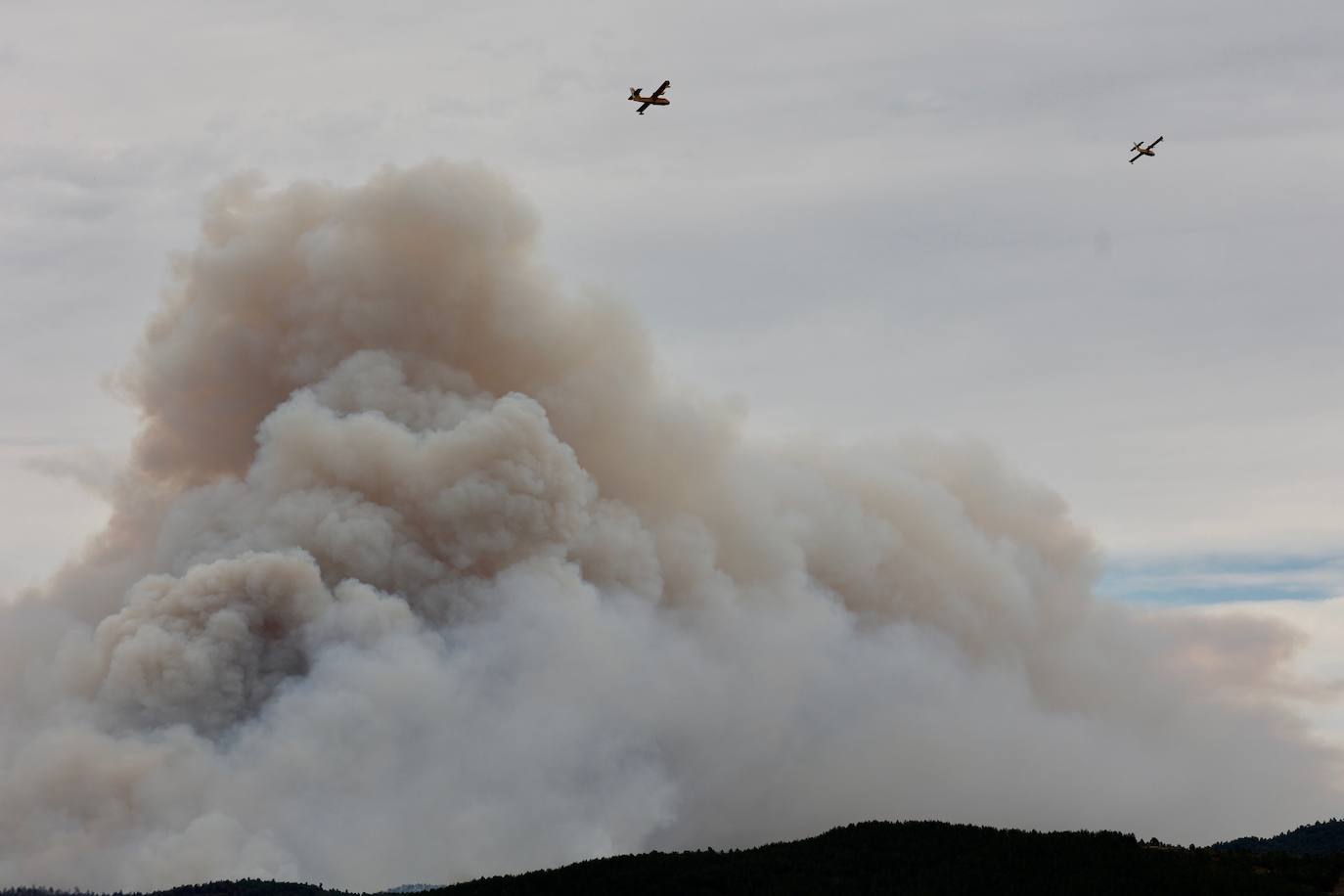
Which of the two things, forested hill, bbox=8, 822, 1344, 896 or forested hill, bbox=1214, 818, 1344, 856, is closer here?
forested hill, bbox=8, 822, 1344, 896

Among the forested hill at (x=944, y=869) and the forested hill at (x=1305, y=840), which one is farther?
the forested hill at (x=1305, y=840)

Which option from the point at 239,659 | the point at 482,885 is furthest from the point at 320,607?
the point at 482,885

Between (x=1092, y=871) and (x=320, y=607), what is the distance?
7105 centimetres

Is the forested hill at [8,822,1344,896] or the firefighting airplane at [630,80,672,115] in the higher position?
the firefighting airplane at [630,80,672,115]

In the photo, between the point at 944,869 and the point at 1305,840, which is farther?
the point at 1305,840

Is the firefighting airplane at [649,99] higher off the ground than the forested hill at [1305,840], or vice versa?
the firefighting airplane at [649,99]

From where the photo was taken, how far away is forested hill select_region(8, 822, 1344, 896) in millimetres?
56656

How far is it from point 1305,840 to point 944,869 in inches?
1922

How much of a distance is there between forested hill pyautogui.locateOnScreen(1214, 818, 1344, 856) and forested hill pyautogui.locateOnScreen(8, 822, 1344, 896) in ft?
110

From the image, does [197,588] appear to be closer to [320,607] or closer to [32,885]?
[320,607]

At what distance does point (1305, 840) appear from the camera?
9775 cm

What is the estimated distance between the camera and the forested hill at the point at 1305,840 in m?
93.1

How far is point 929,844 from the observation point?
65188 millimetres

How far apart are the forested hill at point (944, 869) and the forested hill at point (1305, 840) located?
33.5 m
